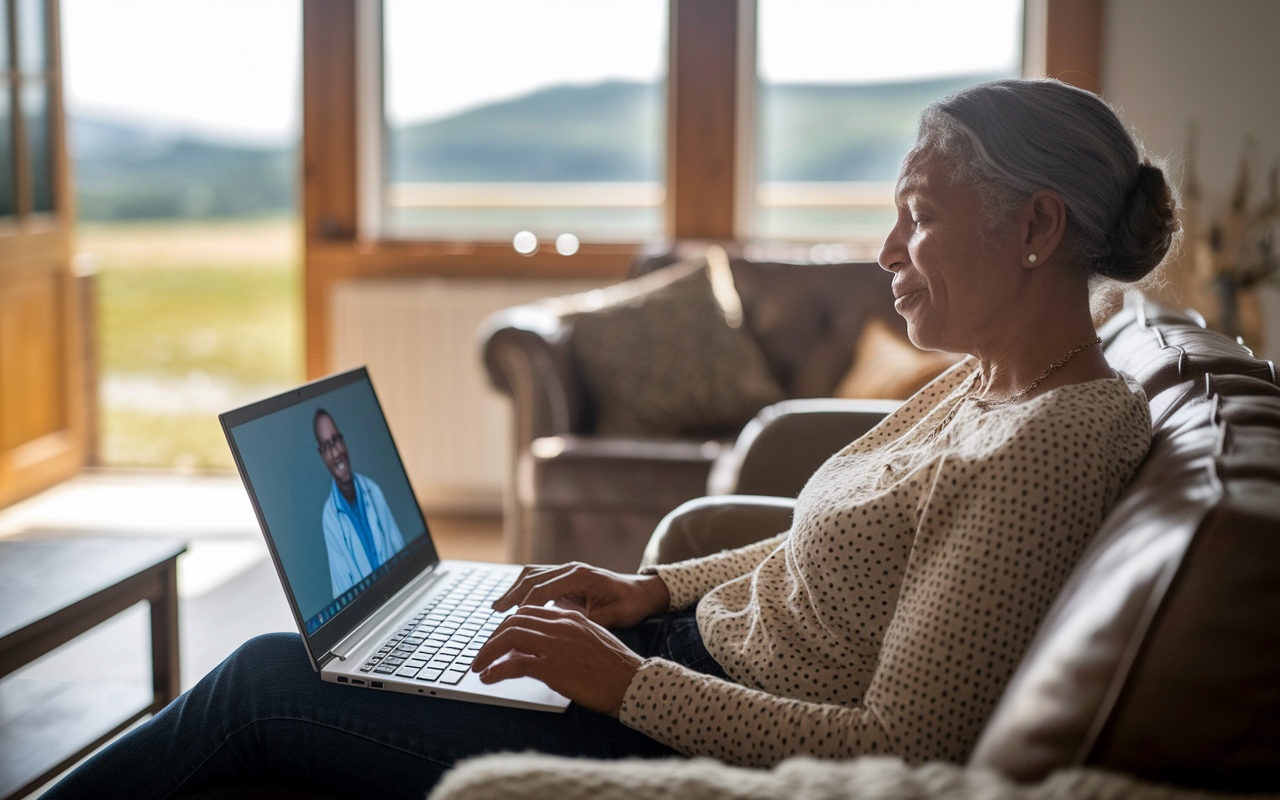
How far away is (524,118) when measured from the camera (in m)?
4.15

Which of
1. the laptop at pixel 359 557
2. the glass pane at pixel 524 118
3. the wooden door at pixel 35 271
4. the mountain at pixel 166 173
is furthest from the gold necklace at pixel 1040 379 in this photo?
the mountain at pixel 166 173

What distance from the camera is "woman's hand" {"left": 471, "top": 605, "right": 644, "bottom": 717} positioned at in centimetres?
100

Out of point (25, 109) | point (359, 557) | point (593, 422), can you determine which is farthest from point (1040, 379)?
point (25, 109)

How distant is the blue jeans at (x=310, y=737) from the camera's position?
102 cm

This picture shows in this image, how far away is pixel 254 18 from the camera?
14.5ft

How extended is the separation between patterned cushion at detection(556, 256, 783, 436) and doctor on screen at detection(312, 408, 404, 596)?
1.71 metres

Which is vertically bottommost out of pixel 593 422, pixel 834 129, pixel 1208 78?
pixel 593 422

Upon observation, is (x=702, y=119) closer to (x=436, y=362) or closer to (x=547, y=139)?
(x=547, y=139)

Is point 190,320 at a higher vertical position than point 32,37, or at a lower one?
lower

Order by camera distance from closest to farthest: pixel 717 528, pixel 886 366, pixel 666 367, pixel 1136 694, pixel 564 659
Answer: pixel 1136 694, pixel 564 659, pixel 717 528, pixel 886 366, pixel 666 367

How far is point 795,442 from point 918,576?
1099 millimetres

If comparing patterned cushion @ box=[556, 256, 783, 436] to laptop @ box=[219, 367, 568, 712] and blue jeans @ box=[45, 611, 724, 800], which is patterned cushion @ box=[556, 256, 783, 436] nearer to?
laptop @ box=[219, 367, 568, 712]

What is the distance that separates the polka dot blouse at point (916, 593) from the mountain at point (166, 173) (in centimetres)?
557

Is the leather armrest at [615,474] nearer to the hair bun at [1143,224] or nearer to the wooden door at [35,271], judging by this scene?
the hair bun at [1143,224]
